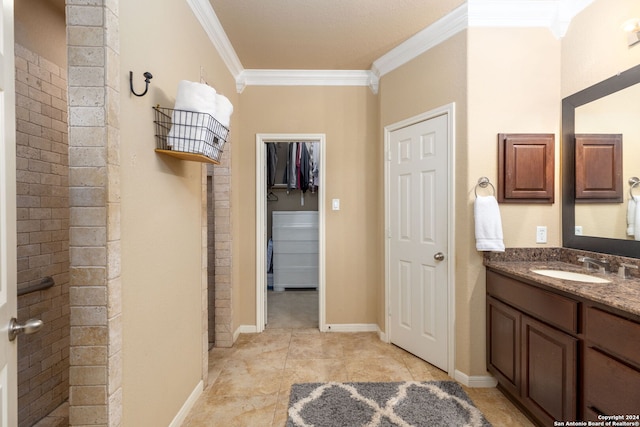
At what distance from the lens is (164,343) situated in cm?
153

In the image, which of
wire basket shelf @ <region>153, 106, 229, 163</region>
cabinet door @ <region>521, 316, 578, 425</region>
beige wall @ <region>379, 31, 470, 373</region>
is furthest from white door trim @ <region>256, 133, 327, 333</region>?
cabinet door @ <region>521, 316, 578, 425</region>

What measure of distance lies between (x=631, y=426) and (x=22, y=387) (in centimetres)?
296

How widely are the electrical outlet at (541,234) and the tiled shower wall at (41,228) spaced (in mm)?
3290

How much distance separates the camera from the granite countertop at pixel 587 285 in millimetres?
1166

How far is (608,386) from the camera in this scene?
3.93 ft

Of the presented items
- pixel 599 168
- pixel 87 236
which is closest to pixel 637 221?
pixel 599 168

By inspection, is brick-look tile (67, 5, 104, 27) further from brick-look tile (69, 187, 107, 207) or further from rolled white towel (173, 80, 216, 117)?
brick-look tile (69, 187, 107, 207)

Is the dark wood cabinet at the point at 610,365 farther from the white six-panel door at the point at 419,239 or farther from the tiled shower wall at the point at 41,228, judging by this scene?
the tiled shower wall at the point at 41,228

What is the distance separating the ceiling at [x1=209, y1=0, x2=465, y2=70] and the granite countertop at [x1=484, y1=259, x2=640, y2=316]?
1.89 metres

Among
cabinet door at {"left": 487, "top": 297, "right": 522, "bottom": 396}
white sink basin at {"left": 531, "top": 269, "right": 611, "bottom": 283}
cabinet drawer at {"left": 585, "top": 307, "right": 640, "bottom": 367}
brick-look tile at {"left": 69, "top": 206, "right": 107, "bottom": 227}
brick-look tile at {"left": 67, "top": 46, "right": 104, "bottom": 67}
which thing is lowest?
cabinet door at {"left": 487, "top": 297, "right": 522, "bottom": 396}

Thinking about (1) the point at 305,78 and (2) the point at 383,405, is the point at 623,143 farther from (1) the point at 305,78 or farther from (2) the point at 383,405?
(1) the point at 305,78

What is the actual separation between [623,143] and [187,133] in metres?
2.46

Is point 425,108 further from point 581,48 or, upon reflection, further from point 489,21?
point 581,48

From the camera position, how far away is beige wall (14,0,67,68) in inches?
63.0
